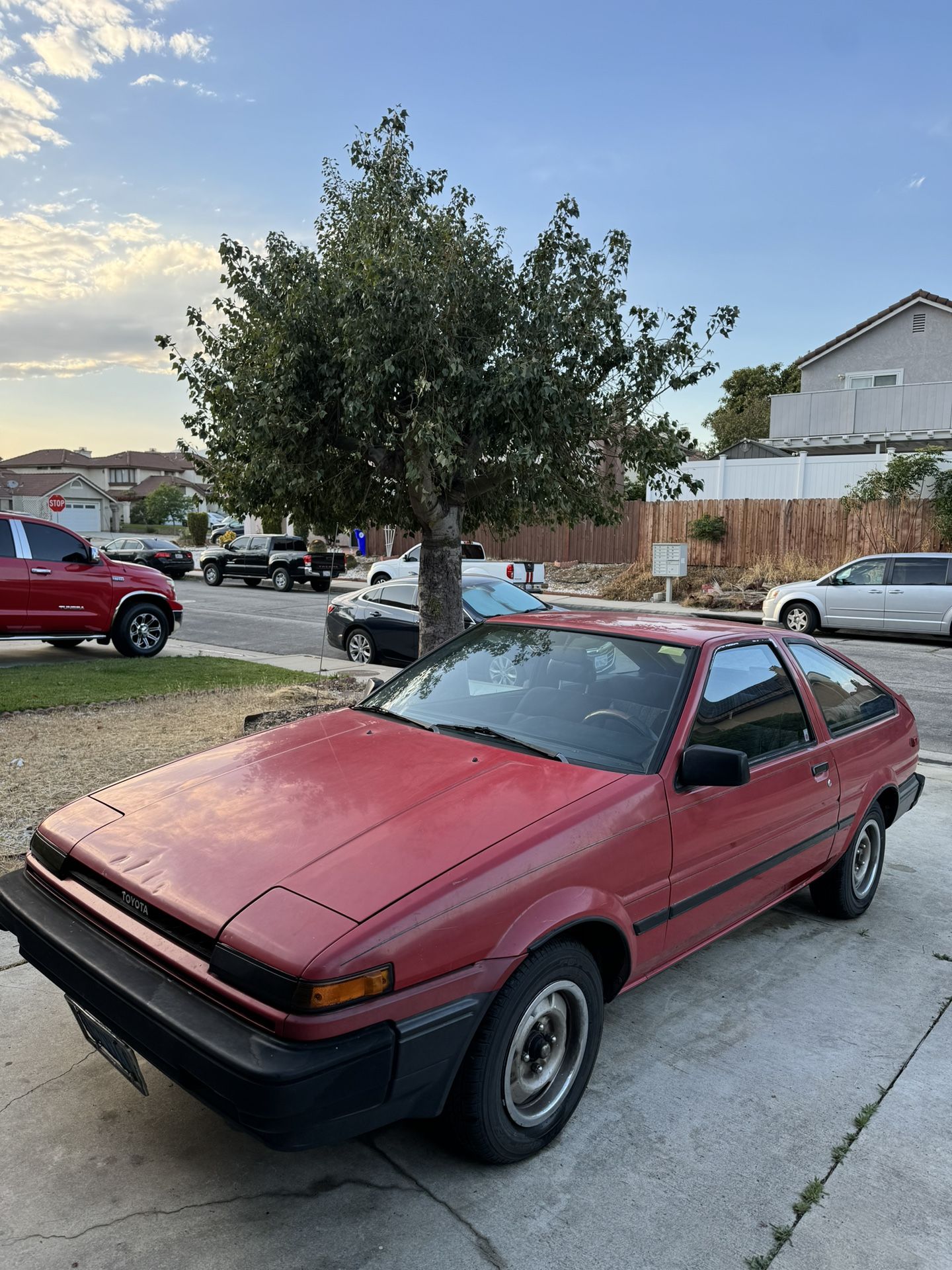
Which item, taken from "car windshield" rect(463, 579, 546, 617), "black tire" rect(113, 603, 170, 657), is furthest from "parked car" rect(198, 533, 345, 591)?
"car windshield" rect(463, 579, 546, 617)

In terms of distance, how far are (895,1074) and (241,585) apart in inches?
1136

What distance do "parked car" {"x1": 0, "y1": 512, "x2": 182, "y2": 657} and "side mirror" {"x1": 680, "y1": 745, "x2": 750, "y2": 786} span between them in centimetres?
946

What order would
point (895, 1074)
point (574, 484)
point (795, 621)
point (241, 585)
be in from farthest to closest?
point (241, 585) < point (795, 621) < point (574, 484) < point (895, 1074)

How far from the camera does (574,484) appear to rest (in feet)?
25.2

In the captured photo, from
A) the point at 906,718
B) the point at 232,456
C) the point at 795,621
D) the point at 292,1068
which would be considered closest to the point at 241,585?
the point at 795,621

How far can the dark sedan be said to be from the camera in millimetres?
12016

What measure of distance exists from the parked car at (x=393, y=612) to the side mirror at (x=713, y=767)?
8.56 meters

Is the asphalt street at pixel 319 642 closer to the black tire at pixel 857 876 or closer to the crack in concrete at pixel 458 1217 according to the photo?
the black tire at pixel 857 876

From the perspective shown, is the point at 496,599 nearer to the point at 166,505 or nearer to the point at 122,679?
the point at 122,679

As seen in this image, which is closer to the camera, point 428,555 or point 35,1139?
point 35,1139

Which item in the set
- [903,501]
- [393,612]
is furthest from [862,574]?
[393,612]

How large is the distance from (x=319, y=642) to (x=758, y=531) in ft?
44.7

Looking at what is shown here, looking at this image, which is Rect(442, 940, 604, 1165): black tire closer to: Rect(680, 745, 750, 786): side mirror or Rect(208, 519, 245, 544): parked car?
Rect(680, 745, 750, 786): side mirror

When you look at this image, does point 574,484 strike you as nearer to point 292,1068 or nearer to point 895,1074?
point 895,1074
